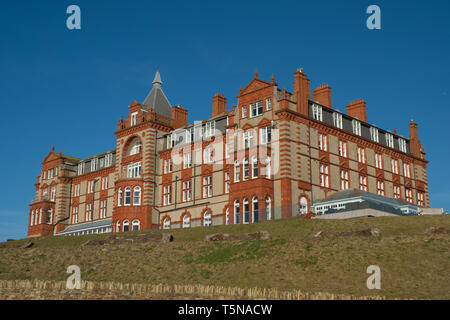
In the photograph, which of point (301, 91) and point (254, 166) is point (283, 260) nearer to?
point (254, 166)

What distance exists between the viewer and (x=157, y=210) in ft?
226

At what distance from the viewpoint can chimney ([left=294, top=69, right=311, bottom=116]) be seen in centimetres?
5812

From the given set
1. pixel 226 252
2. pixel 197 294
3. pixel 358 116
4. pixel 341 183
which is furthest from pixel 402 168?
pixel 197 294

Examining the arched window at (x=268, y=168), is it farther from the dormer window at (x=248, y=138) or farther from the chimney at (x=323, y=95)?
the chimney at (x=323, y=95)

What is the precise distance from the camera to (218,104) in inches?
2749

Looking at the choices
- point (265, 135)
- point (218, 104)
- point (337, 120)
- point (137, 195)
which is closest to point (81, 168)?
point (137, 195)

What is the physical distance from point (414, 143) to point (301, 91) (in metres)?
24.5

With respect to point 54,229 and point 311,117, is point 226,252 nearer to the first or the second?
point 311,117

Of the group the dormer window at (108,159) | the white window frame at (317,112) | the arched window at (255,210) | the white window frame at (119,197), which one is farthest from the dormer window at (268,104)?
the dormer window at (108,159)

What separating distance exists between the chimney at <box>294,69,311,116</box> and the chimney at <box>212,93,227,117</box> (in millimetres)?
13630

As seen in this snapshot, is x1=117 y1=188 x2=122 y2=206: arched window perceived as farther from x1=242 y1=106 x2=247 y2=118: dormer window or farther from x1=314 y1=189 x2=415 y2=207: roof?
x1=314 y1=189 x2=415 y2=207: roof

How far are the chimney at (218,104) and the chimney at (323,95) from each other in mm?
11926

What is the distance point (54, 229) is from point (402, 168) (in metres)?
52.8

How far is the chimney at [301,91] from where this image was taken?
191 ft
